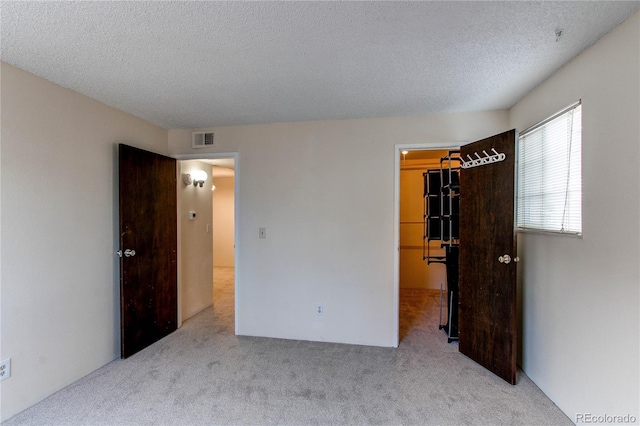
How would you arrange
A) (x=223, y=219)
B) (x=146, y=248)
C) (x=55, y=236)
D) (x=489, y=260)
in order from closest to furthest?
(x=55, y=236) < (x=489, y=260) < (x=146, y=248) < (x=223, y=219)

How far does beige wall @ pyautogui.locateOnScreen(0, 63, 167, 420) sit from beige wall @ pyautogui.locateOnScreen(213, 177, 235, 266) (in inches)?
165

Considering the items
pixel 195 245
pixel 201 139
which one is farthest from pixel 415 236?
pixel 201 139

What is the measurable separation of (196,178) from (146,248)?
1.23 m

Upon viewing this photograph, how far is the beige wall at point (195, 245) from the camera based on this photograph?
354 cm

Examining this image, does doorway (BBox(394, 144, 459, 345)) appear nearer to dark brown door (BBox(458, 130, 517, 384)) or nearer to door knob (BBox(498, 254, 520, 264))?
dark brown door (BBox(458, 130, 517, 384))

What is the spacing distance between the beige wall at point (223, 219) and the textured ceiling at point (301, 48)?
14.5ft

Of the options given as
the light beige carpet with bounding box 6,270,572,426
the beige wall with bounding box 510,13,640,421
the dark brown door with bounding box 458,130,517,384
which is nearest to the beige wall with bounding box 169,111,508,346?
the light beige carpet with bounding box 6,270,572,426

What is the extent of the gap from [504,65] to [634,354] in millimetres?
1780

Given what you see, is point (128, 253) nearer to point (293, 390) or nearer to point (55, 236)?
point (55, 236)

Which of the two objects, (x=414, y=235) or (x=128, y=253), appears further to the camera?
(x=414, y=235)

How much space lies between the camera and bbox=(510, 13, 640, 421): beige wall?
1410 mm

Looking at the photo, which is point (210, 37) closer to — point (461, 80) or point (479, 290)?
point (461, 80)

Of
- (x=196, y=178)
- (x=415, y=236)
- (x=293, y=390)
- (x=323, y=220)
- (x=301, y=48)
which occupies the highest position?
(x=301, y=48)

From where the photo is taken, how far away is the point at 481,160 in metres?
2.45
